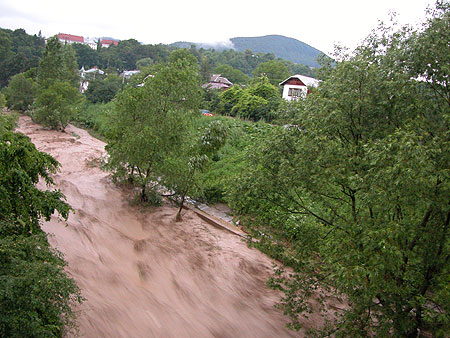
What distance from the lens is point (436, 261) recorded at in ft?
21.8

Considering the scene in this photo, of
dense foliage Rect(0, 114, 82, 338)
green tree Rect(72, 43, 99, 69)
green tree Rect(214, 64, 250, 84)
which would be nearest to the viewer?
dense foliage Rect(0, 114, 82, 338)

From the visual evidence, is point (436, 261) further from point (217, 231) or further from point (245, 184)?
point (217, 231)

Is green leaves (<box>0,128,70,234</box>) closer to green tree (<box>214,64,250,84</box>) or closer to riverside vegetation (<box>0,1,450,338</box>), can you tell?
riverside vegetation (<box>0,1,450,338</box>)

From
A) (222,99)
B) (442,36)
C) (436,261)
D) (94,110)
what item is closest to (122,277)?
(436,261)

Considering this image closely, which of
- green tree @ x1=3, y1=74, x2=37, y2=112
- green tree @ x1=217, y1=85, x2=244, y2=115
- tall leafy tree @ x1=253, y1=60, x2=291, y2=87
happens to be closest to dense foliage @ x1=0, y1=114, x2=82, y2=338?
green tree @ x1=217, y1=85, x2=244, y2=115

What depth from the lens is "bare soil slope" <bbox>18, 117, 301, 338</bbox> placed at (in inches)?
367

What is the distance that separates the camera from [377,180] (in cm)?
615

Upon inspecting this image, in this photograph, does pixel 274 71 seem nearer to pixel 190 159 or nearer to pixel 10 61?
pixel 10 61

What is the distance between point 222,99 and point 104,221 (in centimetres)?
2423

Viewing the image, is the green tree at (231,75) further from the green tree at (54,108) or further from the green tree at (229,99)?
the green tree at (54,108)

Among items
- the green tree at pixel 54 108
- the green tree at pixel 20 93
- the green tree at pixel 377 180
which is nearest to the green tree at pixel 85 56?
the green tree at pixel 20 93

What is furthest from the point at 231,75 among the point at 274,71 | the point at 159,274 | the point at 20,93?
the point at 159,274

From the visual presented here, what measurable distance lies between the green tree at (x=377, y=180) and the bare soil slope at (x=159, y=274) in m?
2.67

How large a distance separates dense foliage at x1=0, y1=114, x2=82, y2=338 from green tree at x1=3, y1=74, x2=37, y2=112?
3466 centimetres
